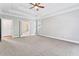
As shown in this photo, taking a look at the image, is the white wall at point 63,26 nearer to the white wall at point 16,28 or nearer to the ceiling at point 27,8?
the ceiling at point 27,8

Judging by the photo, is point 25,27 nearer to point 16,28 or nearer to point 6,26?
point 16,28

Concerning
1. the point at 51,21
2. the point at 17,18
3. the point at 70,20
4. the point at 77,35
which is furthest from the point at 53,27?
the point at 17,18

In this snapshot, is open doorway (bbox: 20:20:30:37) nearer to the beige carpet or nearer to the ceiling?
the ceiling

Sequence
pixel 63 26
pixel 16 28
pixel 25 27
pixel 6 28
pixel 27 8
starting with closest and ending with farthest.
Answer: pixel 27 8
pixel 63 26
pixel 6 28
pixel 16 28
pixel 25 27

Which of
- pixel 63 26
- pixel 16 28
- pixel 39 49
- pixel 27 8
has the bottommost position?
pixel 39 49

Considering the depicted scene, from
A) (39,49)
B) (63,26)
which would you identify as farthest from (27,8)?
(63,26)

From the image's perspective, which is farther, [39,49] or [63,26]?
[63,26]

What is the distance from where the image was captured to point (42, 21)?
7.49m

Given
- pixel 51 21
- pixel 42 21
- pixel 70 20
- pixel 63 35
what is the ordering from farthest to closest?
1. pixel 42 21
2. pixel 51 21
3. pixel 63 35
4. pixel 70 20

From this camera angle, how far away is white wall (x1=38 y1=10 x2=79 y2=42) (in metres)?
4.18

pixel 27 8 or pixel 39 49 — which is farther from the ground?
pixel 27 8

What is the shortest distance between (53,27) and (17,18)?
117 inches

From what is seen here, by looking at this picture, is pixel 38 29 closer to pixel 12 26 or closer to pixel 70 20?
pixel 12 26

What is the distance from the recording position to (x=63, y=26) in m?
5.10
